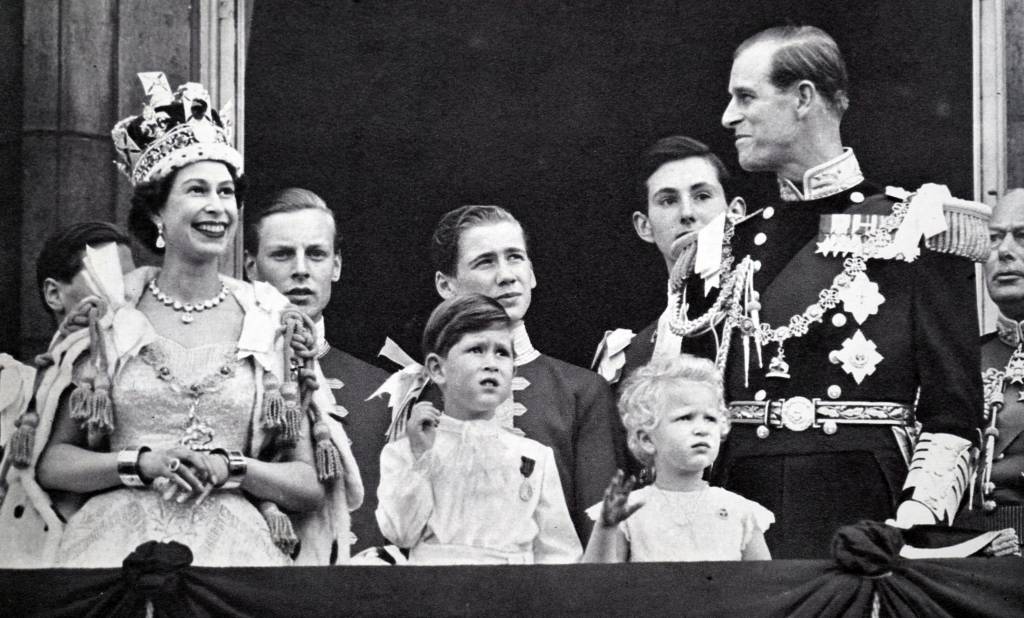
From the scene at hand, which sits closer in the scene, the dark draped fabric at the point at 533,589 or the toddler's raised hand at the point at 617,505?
the dark draped fabric at the point at 533,589

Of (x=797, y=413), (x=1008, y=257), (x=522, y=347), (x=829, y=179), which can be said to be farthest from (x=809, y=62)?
(x=522, y=347)

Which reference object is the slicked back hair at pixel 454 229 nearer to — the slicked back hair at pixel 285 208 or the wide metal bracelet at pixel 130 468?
the slicked back hair at pixel 285 208

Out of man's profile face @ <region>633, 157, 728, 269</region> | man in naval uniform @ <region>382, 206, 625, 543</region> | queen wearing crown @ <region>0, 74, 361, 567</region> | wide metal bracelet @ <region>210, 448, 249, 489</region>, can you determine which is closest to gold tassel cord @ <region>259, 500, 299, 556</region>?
queen wearing crown @ <region>0, 74, 361, 567</region>

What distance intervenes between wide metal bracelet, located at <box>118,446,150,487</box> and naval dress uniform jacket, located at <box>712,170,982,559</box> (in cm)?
170

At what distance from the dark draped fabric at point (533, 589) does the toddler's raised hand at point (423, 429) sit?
26.7 inches

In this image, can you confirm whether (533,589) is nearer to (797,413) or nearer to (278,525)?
(278,525)

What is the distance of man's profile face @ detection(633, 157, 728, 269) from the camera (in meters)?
6.58

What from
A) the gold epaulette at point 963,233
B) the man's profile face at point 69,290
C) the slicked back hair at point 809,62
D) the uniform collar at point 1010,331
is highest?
the slicked back hair at point 809,62

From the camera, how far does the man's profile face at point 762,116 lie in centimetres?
623

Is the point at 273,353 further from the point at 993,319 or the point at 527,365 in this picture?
the point at 993,319

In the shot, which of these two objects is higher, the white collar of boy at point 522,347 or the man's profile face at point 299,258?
the man's profile face at point 299,258

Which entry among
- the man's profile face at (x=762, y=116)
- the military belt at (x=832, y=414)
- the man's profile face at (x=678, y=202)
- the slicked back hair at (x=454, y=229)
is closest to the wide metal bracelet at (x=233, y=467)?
the slicked back hair at (x=454, y=229)

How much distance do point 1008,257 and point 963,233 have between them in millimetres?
551

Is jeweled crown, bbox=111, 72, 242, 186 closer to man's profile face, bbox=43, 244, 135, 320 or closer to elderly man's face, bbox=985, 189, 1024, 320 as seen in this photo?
man's profile face, bbox=43, 244, 135, 320
